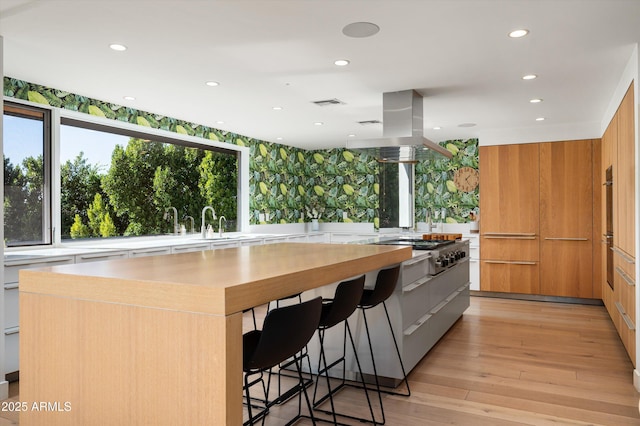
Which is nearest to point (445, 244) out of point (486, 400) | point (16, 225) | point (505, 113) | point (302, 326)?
point (486, 400)

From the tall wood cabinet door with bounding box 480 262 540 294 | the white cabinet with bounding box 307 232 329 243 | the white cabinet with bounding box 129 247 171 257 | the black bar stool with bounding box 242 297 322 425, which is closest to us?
the black bar stool with bounding box 242 297 322 425

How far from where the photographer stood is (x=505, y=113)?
223 inches

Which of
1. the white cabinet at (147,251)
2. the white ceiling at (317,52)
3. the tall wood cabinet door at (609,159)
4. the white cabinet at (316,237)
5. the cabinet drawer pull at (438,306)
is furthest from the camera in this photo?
the white cabinet at (316,237)

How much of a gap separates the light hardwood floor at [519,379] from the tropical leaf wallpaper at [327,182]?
2924 millimetres

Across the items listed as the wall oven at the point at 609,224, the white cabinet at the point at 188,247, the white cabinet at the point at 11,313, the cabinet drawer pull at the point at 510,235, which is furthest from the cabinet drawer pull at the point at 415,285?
the cabinet drawer pull at the point at 510,235

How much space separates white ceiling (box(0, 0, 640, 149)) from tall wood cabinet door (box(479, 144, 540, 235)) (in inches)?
47.1

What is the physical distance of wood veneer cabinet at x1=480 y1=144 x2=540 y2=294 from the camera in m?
6.52

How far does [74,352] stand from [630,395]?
135 inches

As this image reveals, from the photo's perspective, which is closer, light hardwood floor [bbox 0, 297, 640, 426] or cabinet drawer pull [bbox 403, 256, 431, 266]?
light hardwood floor [bbox 0, 297, 640, 426]

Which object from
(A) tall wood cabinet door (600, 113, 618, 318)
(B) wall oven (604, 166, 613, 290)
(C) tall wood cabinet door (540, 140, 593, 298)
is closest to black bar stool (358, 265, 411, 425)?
(A) tall wood cabinet door (600, 113, 618, 318)

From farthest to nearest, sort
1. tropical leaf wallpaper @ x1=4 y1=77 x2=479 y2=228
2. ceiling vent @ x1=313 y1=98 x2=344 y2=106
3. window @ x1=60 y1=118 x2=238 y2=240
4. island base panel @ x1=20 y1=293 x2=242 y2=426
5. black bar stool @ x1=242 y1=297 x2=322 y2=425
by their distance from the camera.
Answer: tropical leaf wallpaper @ x1=4 y1=77 x2=479 y2=228 → ceiling vent @ x1=313 y1=98 x2=344 y2=106 → window @ x1=60 y1=118 x2=238 y2=240 → black bar stool @ x1=242 y1=297 x2=322 y2=425 → island base panel @ x1=20 y1=293 x2=242 y2=426

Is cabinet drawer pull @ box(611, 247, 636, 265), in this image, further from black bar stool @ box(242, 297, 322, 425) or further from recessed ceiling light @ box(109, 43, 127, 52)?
recessed ceiling light @ box(109, 43, 127, 52)

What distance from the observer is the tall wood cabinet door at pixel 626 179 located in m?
3.59

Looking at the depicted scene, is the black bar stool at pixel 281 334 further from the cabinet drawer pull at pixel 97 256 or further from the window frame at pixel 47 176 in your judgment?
the window frame at pixel 47 176
